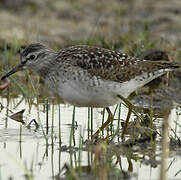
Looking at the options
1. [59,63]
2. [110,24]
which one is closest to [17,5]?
[110,24]

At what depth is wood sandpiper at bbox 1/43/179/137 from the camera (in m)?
7.53

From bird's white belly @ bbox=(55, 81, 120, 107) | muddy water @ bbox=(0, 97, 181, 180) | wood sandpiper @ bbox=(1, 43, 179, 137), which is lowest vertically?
muddy water @ bbox=(0, 97, 181, 180)

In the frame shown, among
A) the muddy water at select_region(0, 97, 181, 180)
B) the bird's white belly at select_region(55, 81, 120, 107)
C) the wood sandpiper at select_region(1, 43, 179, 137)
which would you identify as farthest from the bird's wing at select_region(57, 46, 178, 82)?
the muddy water at select_region(0, 97, 181, 180)

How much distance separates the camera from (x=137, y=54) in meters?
10.7

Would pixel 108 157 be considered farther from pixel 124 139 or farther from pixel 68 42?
pixel 68 42

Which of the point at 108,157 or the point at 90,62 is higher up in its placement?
the point at 90,62

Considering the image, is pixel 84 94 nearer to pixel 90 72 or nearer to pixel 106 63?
pixel 90 72

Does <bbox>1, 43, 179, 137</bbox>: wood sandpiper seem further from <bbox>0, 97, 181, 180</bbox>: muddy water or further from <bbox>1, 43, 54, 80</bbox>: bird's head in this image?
<bbox>0, 97, 181, 180</bbox>: muddy water

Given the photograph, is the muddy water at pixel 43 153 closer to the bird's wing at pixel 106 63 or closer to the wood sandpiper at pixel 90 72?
the wood sandpiper at pixel 90 72

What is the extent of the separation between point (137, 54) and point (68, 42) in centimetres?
260

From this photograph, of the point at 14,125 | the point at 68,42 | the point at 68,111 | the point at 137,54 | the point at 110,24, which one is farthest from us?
the point at 110,24

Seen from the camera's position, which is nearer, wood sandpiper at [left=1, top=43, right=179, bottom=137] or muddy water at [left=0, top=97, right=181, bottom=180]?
muddy water at [left=0, top=97, right=181, bottom=180]

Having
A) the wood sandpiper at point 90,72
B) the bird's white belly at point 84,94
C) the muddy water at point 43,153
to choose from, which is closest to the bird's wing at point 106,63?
the wood sandpiper at point 90,72

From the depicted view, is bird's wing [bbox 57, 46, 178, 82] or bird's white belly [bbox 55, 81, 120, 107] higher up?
bird's wing [bbox 57, 46, 178, 82]
